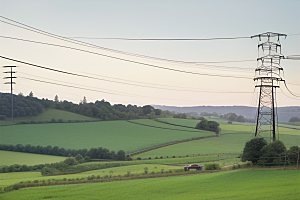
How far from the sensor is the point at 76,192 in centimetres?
3231

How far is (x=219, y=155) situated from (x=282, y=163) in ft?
80.1

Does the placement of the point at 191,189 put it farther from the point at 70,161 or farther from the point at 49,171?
the point at 70,161

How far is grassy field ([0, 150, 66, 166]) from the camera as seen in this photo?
193 ft

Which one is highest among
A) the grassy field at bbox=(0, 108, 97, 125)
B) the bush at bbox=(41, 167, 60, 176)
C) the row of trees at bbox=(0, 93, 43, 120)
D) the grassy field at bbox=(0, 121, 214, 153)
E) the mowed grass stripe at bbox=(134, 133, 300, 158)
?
the row of trees at bbox=(0, 93, 43, 120)

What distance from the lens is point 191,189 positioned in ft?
105

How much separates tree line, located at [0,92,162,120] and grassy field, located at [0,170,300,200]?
197 feet

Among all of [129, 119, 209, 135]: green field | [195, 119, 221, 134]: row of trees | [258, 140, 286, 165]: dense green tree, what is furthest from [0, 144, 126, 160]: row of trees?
[195, 119, 221, 134]: row of trees

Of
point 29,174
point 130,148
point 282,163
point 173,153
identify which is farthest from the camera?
point 130,148

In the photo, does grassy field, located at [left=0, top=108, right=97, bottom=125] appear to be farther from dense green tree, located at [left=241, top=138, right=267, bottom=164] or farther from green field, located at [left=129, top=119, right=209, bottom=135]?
dense green tree, located at [left=241, top=138, right=267, bottom=164]

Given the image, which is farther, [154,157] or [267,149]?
[154,157]

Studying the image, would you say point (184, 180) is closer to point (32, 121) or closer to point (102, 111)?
point (32, 121)

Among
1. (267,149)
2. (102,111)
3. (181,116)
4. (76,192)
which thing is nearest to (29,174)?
(76,192)

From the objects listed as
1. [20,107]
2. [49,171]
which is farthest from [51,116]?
[49,171]

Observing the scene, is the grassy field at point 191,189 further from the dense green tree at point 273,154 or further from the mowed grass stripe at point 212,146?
the mowed grass stripe at point 212,146
